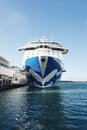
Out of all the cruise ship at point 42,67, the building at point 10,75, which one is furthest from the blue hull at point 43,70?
the building at point 10,75

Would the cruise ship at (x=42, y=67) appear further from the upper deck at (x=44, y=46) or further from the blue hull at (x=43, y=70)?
the upper deck at (x=44, y=46)

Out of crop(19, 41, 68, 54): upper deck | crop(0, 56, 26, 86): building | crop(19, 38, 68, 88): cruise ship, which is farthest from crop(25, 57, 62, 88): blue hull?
crop(0, 56, 26, 86): building

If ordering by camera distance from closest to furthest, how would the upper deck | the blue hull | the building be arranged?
the blue hull < the upper deck < the building

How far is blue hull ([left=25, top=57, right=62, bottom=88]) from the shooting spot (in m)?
69.7

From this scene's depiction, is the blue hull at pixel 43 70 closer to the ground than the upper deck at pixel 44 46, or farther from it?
closer to the ground

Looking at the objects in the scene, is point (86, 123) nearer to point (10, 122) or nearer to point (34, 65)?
point (10, 122)

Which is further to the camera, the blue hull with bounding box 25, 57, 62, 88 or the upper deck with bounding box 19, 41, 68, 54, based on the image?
the upper deck with bounding box 19, 41, 68, 54

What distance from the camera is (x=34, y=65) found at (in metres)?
71.6

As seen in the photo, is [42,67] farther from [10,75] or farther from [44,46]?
[10,75]

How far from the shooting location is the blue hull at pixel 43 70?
69688 mm

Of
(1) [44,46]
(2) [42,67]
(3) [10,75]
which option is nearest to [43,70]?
(2) [42,67]

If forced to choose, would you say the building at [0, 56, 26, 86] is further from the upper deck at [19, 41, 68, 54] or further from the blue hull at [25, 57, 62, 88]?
the blue hull at [25, 57, 62, 88]

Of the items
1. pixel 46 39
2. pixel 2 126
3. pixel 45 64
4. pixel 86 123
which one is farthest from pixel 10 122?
pixel 46 39

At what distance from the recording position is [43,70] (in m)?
69.4
